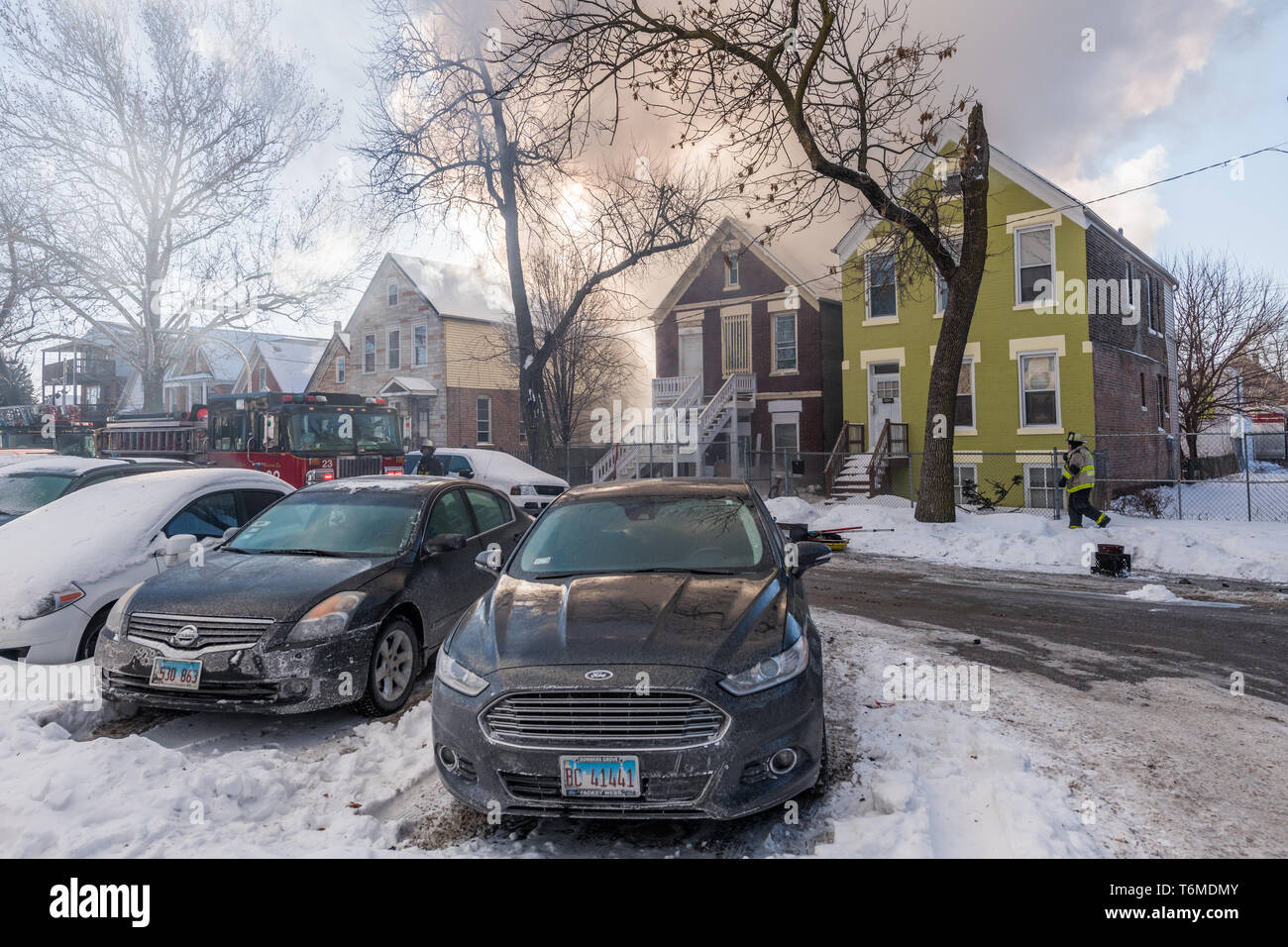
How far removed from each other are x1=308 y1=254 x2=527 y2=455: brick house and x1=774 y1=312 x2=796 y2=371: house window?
12478 millimetres

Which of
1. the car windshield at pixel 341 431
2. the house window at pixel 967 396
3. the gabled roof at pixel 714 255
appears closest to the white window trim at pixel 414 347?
the gabled roof at pixel 714 255

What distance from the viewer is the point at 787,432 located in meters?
28.6

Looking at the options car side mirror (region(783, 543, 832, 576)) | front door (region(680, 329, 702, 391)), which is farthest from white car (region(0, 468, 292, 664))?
front door (region(680, 329, 702, 391))

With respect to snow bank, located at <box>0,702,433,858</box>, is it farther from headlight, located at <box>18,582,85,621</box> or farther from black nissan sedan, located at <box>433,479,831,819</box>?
headlight, located at <box>18,582,85,621</box>

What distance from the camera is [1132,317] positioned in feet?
80.8

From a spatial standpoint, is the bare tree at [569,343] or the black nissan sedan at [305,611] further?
the bare tree at [569,343]

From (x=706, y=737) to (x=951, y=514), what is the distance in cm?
1318

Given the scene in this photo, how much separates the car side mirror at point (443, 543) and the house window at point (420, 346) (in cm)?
3311

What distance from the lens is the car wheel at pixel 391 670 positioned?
17.6ft

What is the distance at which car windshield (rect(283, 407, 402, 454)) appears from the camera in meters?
17.7

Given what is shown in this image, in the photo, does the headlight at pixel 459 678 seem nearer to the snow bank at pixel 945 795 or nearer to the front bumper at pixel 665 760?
the front bumper at pixel 665 760
